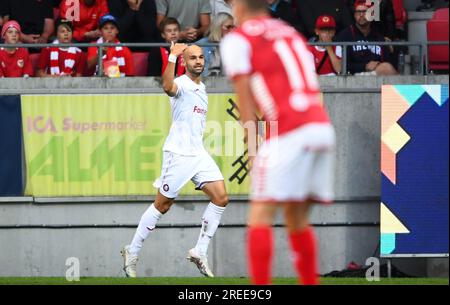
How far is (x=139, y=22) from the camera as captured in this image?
59.4 ft

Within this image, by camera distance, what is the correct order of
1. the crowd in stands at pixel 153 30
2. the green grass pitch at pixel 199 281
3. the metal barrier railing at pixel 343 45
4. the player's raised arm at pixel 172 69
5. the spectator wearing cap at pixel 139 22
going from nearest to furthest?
1. the player's raised arm at pixel 172 69
2. the green grass pitch at pixel 199 281
3. the metal barrier railing at pixel 343 45
4. the crowd in stands at pixel 153 30
5. the spectator wearing cap at pixel 139 22

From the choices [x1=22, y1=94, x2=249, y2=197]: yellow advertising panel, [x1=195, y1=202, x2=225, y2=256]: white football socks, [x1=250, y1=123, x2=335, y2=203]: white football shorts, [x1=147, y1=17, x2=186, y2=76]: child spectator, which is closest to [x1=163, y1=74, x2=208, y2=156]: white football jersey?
[x1=195, y1=202, x2=225, y2=256]: white football socks

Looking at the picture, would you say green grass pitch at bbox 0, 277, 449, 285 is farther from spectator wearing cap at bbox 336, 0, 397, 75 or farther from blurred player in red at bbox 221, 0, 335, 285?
blurred player in red at bbox 221, 0, 335, 285

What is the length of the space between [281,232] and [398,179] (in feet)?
5.86

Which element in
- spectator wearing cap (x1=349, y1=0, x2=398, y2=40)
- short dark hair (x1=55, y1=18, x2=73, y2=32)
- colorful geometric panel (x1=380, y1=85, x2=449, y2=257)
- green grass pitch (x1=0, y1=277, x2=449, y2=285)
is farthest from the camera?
spectator wearing cap (x1=349, y1=0, x2=398, y2=40)

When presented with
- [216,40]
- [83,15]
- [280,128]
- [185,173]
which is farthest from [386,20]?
[280,128]

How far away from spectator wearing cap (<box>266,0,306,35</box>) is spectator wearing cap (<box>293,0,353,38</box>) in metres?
0.07

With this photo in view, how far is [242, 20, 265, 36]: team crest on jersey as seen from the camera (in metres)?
8.81

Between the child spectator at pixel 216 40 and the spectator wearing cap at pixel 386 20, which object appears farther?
the spectator wearing cap at pixel 386 20

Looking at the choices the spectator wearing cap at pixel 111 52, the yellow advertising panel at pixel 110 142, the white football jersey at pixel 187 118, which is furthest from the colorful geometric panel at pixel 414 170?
the spectator wearing cap at pixel 111 52

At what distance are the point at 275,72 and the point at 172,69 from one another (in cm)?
539

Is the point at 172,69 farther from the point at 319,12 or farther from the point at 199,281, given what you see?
the point at 319,12

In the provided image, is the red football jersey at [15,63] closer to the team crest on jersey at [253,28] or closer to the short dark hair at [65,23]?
the short dark hair at [65,23]

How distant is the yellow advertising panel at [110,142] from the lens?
17.2 m
